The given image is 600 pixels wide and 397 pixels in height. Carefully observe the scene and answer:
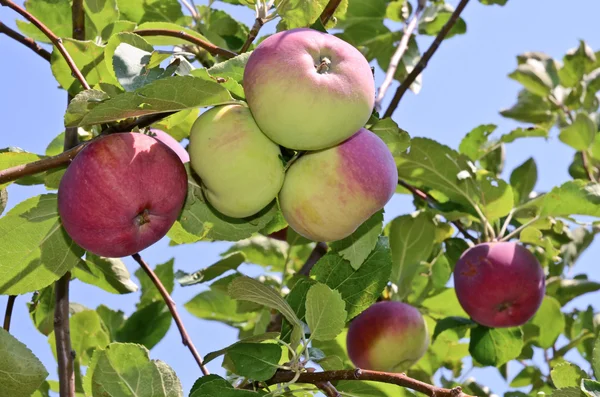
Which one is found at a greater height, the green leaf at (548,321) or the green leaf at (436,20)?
the green leaf at (436,20)

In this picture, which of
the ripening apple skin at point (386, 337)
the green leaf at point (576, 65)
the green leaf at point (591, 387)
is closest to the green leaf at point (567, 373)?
the green leaf at point (591, 387)

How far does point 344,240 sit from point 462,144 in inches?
50.6

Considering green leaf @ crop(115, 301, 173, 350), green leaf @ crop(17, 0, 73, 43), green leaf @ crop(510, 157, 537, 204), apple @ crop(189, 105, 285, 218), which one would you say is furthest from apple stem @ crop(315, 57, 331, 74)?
green leaf @ crop(510, 157, 537, 204)

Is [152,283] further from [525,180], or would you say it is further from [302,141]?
[302,141]

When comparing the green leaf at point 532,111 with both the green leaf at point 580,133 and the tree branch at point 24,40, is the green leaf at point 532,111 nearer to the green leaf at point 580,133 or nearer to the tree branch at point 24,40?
the green leaf at point 580,133

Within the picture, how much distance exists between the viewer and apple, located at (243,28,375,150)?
1.18 meters

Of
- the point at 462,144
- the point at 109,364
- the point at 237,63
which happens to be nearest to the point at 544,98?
the point at 462,144

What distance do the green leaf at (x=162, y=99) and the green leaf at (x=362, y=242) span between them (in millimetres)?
446

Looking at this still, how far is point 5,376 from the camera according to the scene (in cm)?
136

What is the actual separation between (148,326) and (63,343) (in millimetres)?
719

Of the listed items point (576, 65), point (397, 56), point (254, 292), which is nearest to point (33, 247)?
point (254, 292)

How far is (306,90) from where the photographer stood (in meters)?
1.18

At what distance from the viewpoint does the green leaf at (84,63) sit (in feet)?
5.24

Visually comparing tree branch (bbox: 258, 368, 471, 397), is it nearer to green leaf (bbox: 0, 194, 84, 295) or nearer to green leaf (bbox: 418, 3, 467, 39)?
green leaf (bbox: 0, 194, 84, 295)
